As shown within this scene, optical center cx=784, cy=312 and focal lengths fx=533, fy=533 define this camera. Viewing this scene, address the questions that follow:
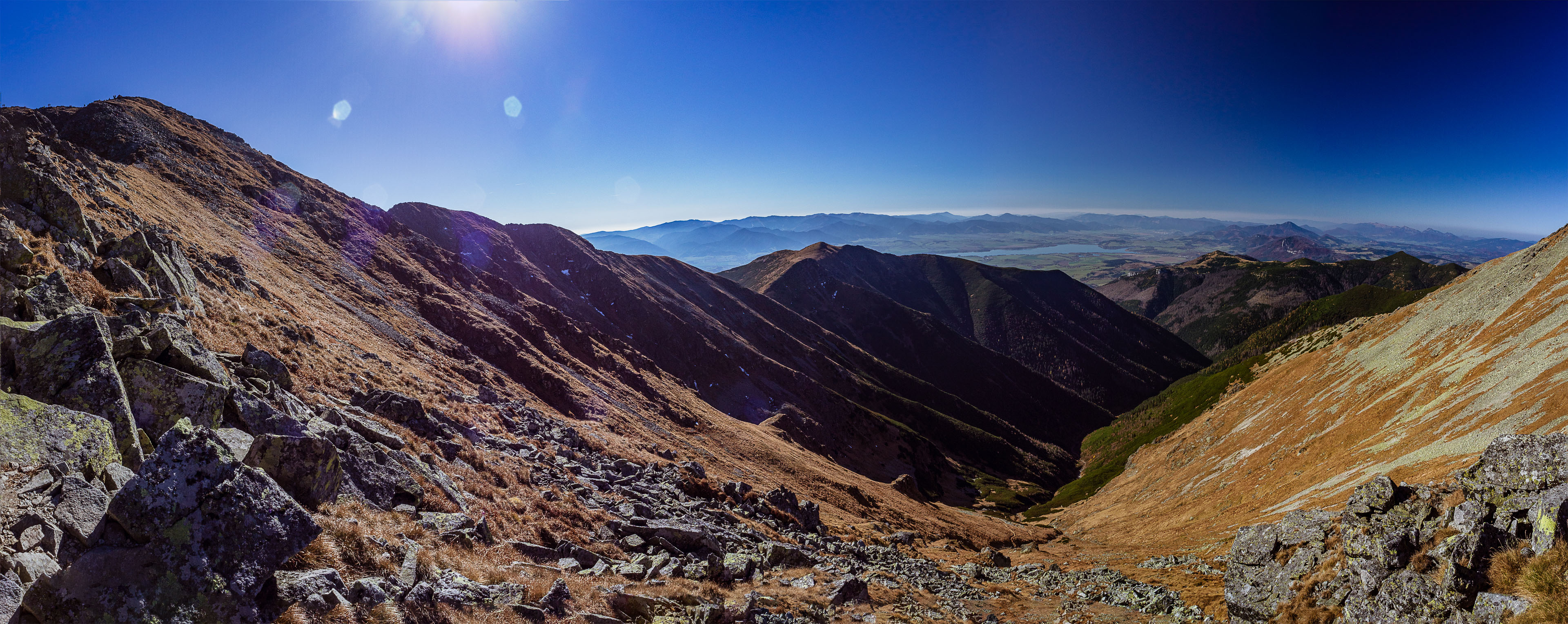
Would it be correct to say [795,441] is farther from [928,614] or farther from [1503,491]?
[1503,491]

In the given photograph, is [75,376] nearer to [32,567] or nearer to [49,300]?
[49,300]

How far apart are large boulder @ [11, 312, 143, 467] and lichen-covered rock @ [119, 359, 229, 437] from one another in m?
0.92

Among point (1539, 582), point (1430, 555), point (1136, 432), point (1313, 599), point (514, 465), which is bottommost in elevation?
point (1136, 432)

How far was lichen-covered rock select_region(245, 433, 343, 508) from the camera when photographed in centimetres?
1338

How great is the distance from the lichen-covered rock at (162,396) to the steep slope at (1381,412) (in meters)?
54.1

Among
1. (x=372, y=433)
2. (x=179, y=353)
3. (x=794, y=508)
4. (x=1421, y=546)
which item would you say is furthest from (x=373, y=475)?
(x=1421, y=546)

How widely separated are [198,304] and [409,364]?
1740 centimetres

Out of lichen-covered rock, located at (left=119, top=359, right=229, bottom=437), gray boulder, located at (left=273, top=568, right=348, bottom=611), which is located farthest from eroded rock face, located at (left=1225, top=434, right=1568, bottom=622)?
lichen-covered rock, located at (left=119, top=359, right=229, bottom=437)

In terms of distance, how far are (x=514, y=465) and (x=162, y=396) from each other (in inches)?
589

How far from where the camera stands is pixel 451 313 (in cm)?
6806

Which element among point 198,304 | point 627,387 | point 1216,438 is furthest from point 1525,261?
point 198,304

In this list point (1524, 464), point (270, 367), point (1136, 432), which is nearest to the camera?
point (1524, 464)

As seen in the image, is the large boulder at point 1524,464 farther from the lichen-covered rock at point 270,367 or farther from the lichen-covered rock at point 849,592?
the lichen-covered rock at point 270,367

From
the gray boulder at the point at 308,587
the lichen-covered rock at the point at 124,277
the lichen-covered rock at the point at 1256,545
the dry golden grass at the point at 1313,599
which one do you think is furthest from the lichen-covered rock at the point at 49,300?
the lichen-covered rock at the point at 1256,545
